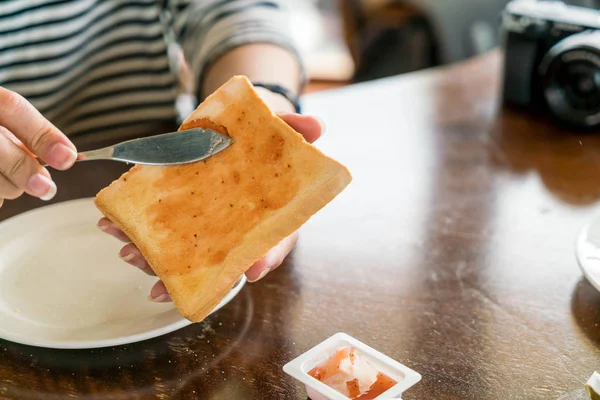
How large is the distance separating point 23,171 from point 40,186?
3 centimetres

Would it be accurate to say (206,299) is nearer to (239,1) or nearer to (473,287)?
(473,287)

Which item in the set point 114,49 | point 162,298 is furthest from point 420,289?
point 114,49

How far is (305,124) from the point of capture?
0.81 metres

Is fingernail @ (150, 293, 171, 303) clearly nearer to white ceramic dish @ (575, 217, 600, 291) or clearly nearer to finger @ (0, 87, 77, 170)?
finger @ (0, 87, 77, 170)

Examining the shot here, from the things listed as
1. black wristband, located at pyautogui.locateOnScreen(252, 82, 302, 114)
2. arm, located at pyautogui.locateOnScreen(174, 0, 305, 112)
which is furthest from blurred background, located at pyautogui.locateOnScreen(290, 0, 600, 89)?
black wristband, located at pyautogui.locateOnScreen(252, 82, 302, 114)

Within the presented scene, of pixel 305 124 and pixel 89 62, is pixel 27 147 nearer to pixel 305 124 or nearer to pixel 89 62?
pixel 305 124

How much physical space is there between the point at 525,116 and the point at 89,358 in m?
0.93

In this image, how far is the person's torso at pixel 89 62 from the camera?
4.20 feet

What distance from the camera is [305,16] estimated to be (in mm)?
3666

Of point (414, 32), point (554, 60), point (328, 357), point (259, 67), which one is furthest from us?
point (414, 32)

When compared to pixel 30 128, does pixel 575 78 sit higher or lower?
lower

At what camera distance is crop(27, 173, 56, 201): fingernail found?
2.59 ft

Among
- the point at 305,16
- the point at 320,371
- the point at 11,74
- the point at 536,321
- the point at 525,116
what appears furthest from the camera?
the point at 305,16

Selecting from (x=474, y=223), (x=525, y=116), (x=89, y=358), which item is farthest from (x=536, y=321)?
(x=525, y=116)
